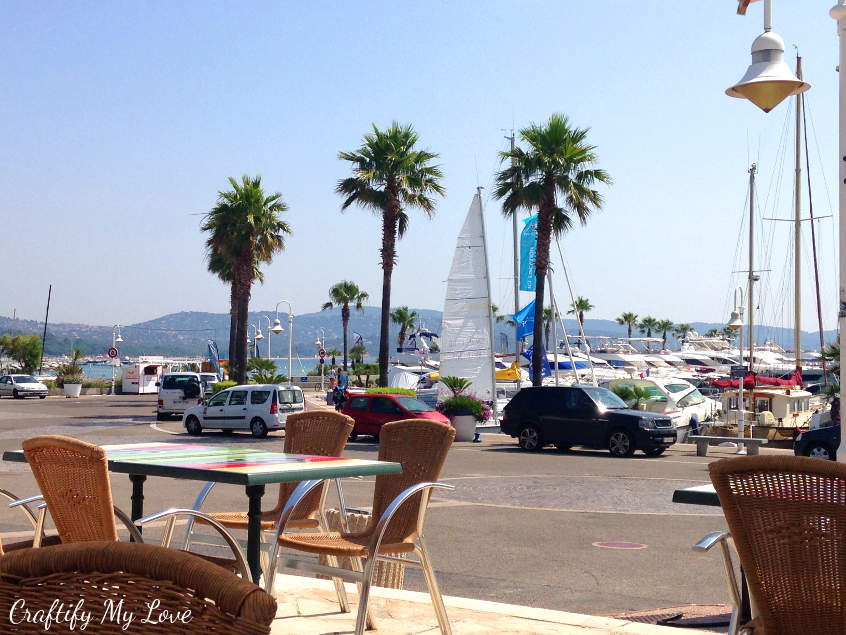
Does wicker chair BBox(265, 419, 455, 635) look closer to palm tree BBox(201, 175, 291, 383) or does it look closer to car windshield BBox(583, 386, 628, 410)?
car windshield BBox(583, 386, 628, 410)

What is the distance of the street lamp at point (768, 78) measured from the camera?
6.80m

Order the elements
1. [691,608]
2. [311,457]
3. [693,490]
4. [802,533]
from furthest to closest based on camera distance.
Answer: [691,608], [311,457], [693,490], [802,533]

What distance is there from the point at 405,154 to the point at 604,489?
25735 millimetres

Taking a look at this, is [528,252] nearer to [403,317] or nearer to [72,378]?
[72,378]

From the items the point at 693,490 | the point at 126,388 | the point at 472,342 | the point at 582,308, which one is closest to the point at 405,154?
the point at 472,342

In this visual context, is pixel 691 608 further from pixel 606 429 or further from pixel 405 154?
pixel 405 154

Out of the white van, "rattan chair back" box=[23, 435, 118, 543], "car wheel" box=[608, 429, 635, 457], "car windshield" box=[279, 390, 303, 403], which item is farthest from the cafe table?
the white van

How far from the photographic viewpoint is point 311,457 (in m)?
6.05

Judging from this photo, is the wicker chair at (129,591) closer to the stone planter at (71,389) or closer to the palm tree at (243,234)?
the palm tree at (243,234)

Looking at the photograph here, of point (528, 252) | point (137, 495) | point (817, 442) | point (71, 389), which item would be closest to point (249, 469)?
point (137, 495)

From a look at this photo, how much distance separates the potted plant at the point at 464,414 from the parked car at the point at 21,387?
→ 36204mm

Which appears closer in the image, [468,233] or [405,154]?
[468,233]

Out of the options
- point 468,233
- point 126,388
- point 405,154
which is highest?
point 405,154

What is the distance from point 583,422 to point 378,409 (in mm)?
5869
